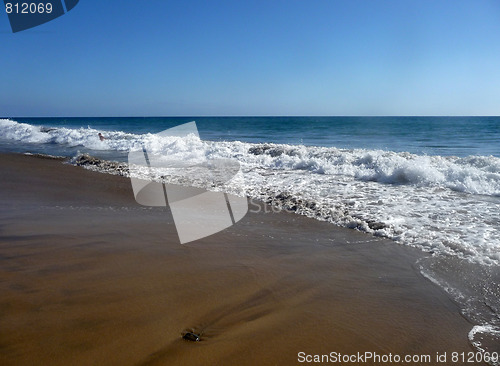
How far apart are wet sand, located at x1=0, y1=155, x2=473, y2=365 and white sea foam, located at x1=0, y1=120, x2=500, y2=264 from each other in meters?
0.66

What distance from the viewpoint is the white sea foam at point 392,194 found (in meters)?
4.32

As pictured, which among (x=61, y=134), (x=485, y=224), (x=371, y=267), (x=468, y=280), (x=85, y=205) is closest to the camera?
(x=468, y=280)

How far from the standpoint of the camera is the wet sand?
208cm

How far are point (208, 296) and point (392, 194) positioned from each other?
509 centimetres

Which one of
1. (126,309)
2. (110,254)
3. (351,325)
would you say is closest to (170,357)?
(126,309)

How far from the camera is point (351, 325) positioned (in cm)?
242

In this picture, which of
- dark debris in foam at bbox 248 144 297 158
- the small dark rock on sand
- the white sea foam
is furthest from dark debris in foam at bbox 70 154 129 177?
the small dark rock on sand

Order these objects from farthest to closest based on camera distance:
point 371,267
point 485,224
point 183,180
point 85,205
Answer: point 183,180
point 85,205
point 485,224
point 371,267

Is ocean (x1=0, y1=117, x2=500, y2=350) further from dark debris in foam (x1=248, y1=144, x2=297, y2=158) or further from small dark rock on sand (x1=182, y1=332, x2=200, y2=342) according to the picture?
small dark rock on sand (x1=182, y1=332, x2=200, y2=342)

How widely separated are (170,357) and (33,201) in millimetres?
4949

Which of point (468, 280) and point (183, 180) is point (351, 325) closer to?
point (468, 280)

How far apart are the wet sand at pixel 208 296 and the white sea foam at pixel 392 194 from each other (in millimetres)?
658

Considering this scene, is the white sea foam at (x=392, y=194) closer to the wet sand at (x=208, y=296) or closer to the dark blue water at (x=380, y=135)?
the wet sand at (x=208, y=296)

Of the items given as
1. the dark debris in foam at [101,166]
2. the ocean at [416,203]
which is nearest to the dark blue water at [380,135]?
the ocean at [416,203]
